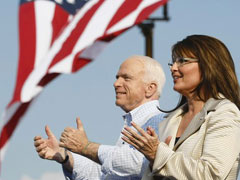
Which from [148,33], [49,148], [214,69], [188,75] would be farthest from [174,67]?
[148,33]

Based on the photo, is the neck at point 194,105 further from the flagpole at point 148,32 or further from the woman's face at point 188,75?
the flagpole at point 148,32

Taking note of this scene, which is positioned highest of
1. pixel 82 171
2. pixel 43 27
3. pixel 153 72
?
pixel 43 27

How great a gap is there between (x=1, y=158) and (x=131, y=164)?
4.59ft

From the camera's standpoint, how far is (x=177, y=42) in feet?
15.6

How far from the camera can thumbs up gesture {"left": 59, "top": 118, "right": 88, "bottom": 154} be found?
525cm

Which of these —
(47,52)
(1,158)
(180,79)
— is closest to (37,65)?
(47,52)

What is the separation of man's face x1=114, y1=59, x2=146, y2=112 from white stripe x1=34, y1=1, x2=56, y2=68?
1.54m

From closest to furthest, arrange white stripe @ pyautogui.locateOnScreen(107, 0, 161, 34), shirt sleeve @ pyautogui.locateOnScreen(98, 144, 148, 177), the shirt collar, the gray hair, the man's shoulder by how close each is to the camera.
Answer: white stripe @ pyautogui.locateOnScreen(107, 0, 161, 34) < shirt sleeve @ pyautogui.locateOnScreen(98, 144, 148, 177) < the man's shoulder < the shirt collar < the gray hair

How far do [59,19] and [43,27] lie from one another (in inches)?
6.4

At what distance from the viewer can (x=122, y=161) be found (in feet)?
17.3

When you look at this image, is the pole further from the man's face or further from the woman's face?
the woman's face

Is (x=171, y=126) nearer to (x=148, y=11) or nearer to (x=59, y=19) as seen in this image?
(x=148, y=11)

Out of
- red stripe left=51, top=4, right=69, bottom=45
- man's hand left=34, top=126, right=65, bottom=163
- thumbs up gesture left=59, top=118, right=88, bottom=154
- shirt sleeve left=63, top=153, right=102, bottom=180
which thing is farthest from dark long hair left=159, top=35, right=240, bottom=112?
shirt sleeve left=63, top=153, right=102, bottom=180

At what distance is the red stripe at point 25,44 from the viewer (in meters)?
4.20
